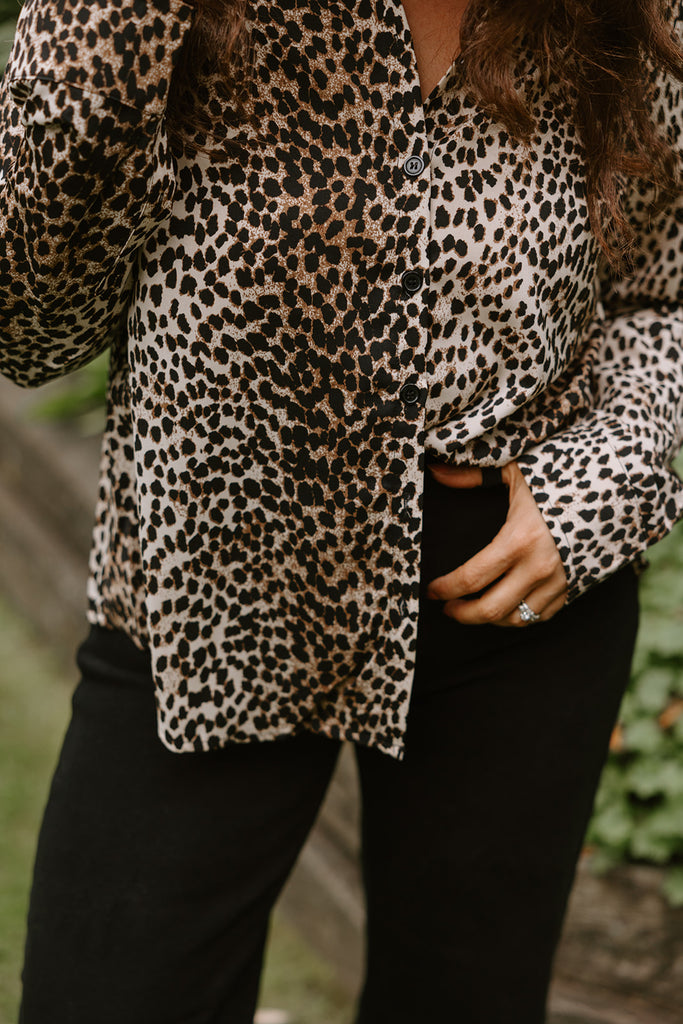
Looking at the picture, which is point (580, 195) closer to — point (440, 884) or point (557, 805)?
point (557, 805)

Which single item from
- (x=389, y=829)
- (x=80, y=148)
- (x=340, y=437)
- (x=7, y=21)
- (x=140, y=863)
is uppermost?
(x=7, y=21)

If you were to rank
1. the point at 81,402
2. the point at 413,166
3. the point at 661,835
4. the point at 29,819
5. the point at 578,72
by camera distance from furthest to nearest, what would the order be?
the point at 81,402, the point at 29,819, the point at 661,835, the point at 578,72, the point at 413,166

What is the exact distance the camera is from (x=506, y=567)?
1.29 metres

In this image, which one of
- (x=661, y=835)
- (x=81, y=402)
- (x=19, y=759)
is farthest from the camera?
(x=81, y=402)

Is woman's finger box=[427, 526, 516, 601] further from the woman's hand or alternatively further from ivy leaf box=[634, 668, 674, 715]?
ivy leaf box=[634, 668, 674, 715]

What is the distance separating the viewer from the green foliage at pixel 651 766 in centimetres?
221

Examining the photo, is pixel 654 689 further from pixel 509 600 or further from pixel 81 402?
pixel 81 402

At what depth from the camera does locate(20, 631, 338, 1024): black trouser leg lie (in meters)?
1.27

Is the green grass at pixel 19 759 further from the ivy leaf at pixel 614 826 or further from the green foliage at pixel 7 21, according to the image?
the green foliage at pixel 7 21

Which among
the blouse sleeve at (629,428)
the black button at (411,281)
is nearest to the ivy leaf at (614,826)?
the blouse sleeve at (629,428)

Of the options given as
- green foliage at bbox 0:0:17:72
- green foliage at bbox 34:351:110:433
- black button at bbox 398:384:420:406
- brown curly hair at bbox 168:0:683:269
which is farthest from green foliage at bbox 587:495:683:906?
green foliage at bbox 34:351:110:433

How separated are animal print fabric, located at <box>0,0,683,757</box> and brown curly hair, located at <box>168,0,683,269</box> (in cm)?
2

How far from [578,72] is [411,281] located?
1.23ft

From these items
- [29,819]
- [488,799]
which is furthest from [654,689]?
[29,819]
